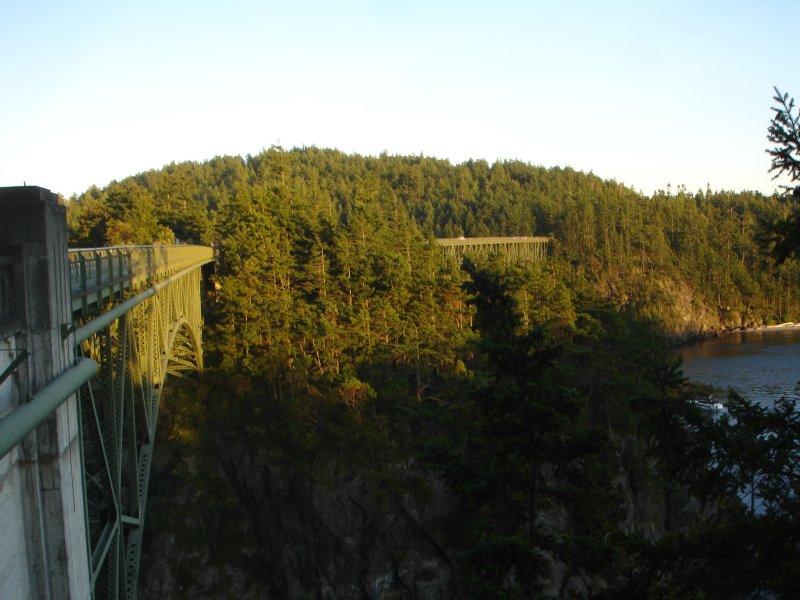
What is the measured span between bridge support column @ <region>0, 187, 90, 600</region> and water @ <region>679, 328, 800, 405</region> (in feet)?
133

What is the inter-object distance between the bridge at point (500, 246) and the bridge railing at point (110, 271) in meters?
43.7

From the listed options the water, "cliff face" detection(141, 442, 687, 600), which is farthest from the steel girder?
the water

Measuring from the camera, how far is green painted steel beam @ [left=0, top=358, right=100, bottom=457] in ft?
16.9

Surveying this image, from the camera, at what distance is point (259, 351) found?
37125 mm

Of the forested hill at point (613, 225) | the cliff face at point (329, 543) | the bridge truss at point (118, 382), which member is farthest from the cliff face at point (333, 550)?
the forested hill at point (613, 225)

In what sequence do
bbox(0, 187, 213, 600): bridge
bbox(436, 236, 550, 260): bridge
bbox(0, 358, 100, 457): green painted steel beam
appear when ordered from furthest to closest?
bbox(436, 236, 550, 260): bridge, bbox(0, 187, 213, 600): bridge, bbox(0, 358, 100, 457): green painted steel beam

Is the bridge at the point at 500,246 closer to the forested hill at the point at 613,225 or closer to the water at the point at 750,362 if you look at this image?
the forested hill at the point at 613,225

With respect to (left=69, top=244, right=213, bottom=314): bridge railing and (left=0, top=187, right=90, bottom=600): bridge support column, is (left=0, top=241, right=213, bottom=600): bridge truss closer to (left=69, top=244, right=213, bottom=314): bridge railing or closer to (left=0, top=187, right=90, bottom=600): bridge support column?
(left=69, top=244, right=213, bottom=314): bridge railing

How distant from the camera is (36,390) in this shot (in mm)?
6535

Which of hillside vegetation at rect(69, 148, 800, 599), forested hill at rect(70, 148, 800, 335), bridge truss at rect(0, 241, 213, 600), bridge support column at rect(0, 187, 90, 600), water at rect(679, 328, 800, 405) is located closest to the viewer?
bridge support column at rect(0, 187, 90, 600)

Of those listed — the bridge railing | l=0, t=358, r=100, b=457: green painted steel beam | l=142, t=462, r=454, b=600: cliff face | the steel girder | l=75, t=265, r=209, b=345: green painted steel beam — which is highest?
the bridge railing

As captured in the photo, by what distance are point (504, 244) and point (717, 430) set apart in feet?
239

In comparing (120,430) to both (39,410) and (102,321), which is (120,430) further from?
(39,410)

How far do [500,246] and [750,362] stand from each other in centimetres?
2601
